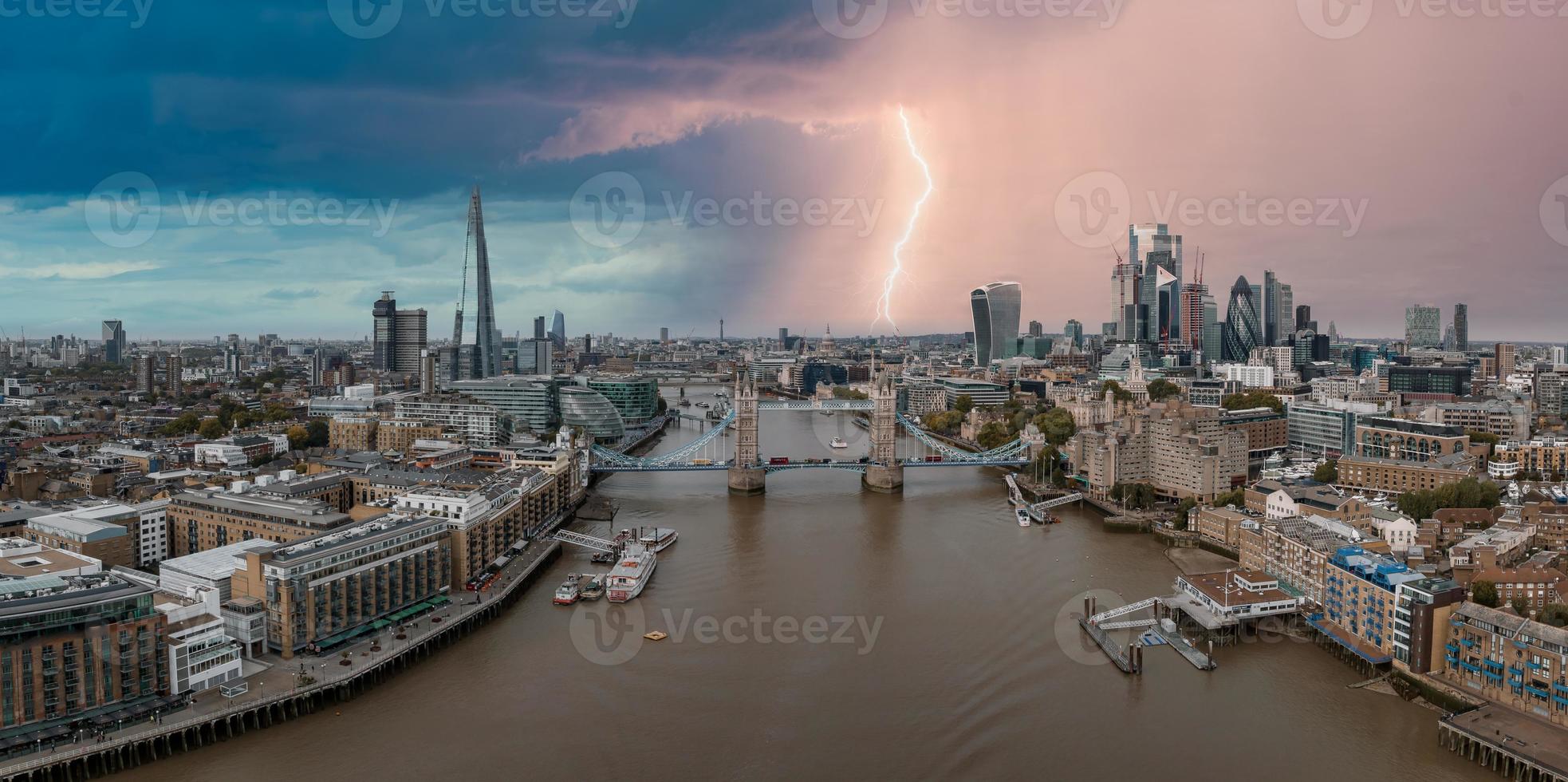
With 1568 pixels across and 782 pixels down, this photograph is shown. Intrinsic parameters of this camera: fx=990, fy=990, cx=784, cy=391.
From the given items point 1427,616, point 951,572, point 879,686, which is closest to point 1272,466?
→ point 951,572

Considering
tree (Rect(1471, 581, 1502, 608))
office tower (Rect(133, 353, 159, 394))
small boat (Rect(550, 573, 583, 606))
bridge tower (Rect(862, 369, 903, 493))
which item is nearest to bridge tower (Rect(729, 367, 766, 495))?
bridge tower (Rect(862, 369, 903, 493))

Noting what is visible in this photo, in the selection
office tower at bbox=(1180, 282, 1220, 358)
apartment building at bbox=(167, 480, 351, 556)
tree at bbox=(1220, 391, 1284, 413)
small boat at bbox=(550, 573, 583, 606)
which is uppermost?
office tower at bbox=(1180, 282, 1220, 358)

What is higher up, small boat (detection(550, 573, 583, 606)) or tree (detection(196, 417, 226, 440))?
tree (detection(196, 417, 226, 440))

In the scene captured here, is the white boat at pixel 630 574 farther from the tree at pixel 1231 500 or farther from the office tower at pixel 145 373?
the office tower at pixel 145 373

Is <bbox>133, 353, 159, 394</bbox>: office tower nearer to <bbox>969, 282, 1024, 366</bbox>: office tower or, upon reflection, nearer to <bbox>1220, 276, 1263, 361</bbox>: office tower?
<bbox>969, 282, 1024, 366</bbox>: office tower

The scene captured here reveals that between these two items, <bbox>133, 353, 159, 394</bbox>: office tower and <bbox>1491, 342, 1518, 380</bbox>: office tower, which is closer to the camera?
<bbox>133, 353, 159, 394</bbox>: office tower

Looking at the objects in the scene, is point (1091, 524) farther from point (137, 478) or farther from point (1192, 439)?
point (137, 478)
